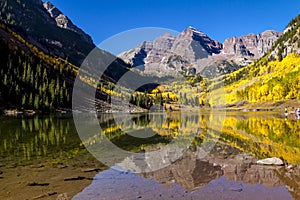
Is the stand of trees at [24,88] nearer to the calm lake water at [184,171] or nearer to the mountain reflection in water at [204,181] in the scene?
the calm lake water at [184,171]

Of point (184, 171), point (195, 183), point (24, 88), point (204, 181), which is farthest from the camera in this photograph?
point (24, 88)

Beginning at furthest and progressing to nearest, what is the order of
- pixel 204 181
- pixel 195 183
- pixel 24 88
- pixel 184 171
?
pixel 24 88 < pixel 184 171 < pixel 204 181 < pixel 195 183

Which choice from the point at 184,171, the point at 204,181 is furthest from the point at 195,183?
the point at 184,171

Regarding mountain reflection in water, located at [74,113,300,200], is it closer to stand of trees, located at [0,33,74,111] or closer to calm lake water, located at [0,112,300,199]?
calm lake water, located at [0,112,300,199]

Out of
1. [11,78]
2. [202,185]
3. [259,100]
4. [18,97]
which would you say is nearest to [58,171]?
[202,185]

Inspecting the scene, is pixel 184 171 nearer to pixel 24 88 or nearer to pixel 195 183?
pixel 195 183

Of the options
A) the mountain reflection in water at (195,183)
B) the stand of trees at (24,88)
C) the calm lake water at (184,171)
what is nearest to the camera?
the mountain reflection in water at (195,183)

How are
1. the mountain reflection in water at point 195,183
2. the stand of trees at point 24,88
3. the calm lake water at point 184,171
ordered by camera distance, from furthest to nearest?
the stand of trees at point 24,88 < the calm lake water at point 184,171 < the mountain reflection in water at point 195,183

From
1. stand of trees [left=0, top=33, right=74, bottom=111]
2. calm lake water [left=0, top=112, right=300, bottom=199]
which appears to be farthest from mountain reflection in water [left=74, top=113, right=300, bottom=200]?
stand of trees [left=0, top=33, right=74, bottom=111]

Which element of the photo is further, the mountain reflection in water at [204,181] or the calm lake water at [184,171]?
the calm lake water at [184,171]

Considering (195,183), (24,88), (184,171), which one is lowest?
(195,183)

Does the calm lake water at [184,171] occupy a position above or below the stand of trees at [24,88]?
below

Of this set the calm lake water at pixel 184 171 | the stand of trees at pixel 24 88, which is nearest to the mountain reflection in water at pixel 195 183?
the calm lake water at pixel 184 171

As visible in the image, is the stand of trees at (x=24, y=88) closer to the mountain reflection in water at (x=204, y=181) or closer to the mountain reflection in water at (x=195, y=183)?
the mountain reflection in water at (x=204, y=181)
